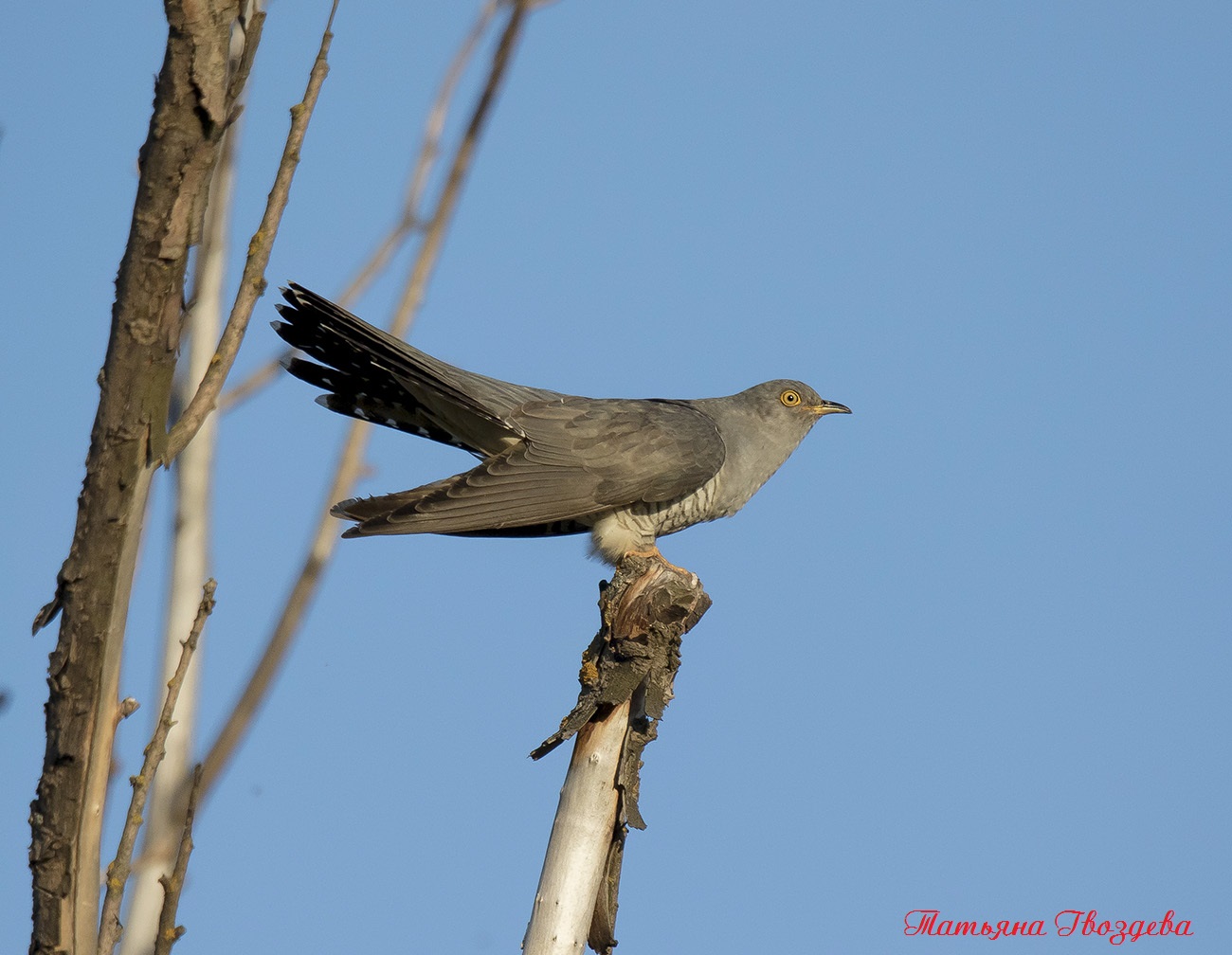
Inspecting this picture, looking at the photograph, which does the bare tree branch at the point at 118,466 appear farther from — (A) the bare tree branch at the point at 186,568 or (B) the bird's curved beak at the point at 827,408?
(B) the bird's curved beak at the point at 827,408

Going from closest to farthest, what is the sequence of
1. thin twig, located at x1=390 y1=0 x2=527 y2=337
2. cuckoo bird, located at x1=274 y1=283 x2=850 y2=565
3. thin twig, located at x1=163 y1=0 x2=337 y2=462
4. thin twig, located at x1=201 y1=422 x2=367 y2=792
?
thin twig, located at x1=163 y1=0 x2=337 y2=462, thin twig, located at x1=201 y1=422 x2=367 y2=792, thin twig, located at x1=390 y1=0 x2=527 y2=337, cuckoo bird, located at x1=274 y1=283 x2=850 y2=565

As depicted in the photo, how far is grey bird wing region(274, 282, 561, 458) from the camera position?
368 cm

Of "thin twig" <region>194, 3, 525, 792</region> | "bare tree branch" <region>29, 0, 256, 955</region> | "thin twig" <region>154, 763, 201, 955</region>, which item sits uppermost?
"thin twig" <region>194, 3, 525, 792</region>

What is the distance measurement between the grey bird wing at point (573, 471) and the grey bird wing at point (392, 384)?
0.39 ft

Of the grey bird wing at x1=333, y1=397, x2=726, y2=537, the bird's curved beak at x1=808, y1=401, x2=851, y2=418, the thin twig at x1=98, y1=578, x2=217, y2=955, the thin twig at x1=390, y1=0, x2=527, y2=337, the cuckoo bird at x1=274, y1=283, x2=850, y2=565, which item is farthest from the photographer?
Answer: the bird's curved beak at x1=808, y1=401, x2=851, y2=418

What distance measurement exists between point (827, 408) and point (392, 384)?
229 cm

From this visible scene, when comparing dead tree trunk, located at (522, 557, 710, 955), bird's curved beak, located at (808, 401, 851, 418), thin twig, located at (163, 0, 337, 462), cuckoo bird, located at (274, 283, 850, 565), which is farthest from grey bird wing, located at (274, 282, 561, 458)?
thin twig, located at (163, 0, 337, 462)

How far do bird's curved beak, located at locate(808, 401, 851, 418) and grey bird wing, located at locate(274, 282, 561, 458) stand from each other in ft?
4.72

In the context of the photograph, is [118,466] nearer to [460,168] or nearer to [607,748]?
[607,748]

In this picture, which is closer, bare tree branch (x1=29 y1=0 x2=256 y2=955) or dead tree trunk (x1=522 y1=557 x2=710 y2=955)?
bare tree branch (x1=29 y1=0 x2=256 y2=955)

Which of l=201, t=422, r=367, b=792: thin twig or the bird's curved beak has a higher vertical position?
the bird's curved beak

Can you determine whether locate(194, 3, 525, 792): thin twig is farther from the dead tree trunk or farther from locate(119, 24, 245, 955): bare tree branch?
the dead tree trunk

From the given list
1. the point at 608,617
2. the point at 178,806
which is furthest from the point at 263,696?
the point at 608,617

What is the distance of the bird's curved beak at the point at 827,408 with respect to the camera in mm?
5453
